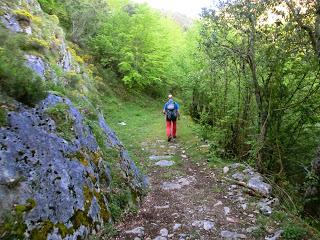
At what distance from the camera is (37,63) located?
7.55 meters

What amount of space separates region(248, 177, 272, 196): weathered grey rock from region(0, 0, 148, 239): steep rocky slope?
237cm

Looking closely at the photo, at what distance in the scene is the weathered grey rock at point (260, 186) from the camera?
6.90 m

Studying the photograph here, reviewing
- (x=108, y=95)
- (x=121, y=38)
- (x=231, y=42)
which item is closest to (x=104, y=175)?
(x=231, y=42)

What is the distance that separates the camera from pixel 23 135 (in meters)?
4.50

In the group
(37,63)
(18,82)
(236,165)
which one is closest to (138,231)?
(18,82)

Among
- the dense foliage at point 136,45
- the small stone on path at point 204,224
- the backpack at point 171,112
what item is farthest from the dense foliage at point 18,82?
the dense foliage at point 136,45

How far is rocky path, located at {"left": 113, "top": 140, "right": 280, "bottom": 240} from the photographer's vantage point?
17.1 ft

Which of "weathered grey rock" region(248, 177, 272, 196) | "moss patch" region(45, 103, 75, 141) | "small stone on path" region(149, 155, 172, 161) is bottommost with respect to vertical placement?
"small stone on path" region(149, 155, 172, 161)

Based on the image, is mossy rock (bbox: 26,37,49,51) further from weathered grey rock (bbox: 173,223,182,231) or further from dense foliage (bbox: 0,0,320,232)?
weathered grey rock (bbox: 173,223,182,231)

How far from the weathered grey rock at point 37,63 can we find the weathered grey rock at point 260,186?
5.10 metres

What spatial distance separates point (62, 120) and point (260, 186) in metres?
4.35

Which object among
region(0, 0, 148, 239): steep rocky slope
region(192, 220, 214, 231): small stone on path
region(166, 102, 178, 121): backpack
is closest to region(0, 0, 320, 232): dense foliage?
region(0, 0, 148, 239): steep rocky slope

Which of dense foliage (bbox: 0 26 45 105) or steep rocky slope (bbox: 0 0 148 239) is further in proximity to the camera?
dense foliage (bbox: 0 26 45 105)

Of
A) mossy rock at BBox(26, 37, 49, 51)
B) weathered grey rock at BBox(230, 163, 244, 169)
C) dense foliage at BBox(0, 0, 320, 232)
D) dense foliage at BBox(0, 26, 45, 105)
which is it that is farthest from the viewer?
weathered grey rock at BBox(230, 163, 244, 169)
